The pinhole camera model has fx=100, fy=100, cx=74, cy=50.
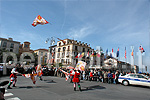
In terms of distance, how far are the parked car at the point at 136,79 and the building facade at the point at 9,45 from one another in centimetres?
4445

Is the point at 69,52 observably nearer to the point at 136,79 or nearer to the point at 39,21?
the point at 39,21

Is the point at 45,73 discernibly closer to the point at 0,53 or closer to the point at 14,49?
the point at 0,53

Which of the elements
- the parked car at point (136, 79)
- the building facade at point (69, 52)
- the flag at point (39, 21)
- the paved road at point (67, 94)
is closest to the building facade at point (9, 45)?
the building facade at point (69, 52)

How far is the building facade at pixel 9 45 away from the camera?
40716mm

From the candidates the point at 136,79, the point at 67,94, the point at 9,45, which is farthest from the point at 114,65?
the point at 9,45

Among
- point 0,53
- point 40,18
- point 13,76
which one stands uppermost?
point 40,18

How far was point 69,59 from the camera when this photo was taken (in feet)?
132

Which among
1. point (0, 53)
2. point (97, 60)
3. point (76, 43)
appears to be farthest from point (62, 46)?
point (0, 53)

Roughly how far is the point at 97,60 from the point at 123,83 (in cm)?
3944

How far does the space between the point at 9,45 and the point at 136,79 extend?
1875 inches

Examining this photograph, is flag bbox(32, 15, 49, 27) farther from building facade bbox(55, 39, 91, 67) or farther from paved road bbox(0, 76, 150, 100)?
building facade bbox(55, 39, 91, 67)

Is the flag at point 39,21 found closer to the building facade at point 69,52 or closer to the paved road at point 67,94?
the paved road at point 67,94

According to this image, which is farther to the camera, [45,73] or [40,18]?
[45,73]

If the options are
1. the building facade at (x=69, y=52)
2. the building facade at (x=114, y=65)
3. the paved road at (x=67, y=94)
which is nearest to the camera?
the paved road at (x=67, y=94)
